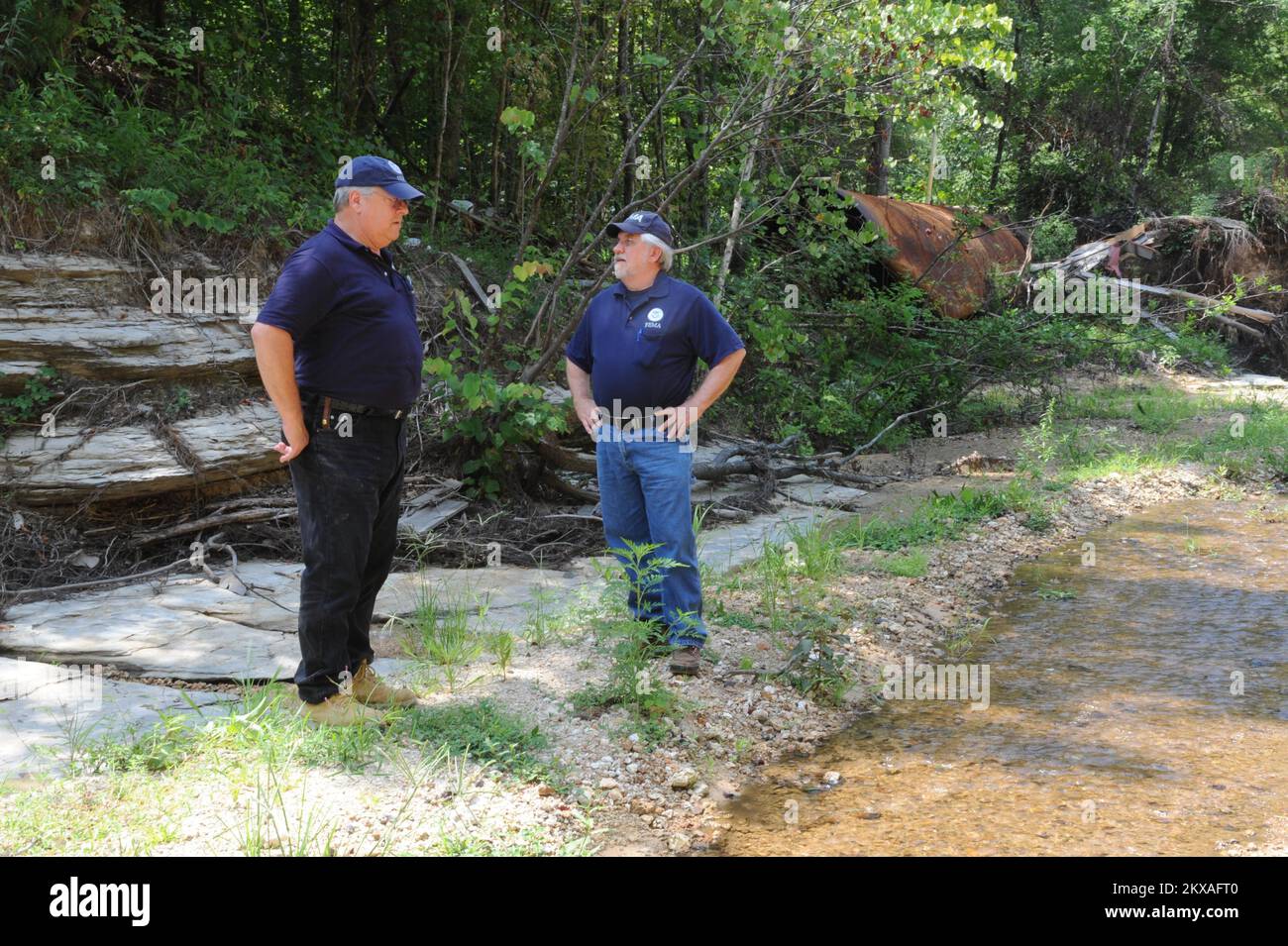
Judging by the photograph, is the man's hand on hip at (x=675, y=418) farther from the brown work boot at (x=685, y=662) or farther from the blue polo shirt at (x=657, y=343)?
the brown work boot at (x=685, y=662)

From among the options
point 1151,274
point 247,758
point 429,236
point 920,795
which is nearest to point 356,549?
point 247,758

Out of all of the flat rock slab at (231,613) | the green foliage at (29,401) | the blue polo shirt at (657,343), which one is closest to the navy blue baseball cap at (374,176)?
the blue polo shirt at (657,343)

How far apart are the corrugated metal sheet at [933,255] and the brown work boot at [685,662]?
7.75 metres

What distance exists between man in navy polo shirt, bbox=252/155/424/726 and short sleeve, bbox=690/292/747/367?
47.8 inches

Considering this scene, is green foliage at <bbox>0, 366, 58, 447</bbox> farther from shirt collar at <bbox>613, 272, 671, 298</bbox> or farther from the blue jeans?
shirt collar at <bbox>613, 272, 671, 298</bbox>

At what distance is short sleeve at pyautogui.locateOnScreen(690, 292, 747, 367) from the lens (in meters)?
4.49

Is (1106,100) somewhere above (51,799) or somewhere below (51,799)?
above

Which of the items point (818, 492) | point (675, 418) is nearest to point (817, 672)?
point (675, 418)

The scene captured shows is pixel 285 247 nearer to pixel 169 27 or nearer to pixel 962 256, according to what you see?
pixel 169 27

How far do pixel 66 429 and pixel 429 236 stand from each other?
3943mm

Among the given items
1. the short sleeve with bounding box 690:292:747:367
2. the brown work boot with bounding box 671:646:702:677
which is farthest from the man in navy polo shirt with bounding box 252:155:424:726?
the brown work boot with bounding box 671:646:702:677

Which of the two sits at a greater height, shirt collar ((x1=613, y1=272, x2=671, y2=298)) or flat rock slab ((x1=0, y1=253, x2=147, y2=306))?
flat rock slab ((x1=0, y1=253, x2=147, y2=306))

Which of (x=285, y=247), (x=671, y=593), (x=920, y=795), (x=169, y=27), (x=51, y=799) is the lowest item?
(x=920, y=795)

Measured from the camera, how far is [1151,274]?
17844 millimetres
